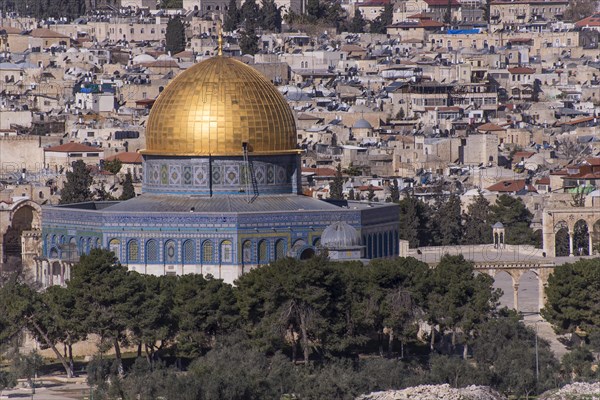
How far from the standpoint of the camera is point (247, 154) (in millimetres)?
65500

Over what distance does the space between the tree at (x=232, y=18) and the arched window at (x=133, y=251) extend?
92.4 meters

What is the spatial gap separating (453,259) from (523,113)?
6061 cm

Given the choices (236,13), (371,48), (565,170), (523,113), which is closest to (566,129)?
(523,113)

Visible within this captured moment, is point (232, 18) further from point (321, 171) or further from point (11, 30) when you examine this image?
point (321, 171)

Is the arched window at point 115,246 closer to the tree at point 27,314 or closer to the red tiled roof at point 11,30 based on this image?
the tree at point 27,314

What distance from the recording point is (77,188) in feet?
257

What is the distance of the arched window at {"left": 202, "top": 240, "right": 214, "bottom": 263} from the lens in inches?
2518

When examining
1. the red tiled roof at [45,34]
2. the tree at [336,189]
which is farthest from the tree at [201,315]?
the red tiled roof at [45,34]

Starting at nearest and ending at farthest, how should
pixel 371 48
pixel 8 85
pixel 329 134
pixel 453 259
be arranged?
pixel 453 259, pixel 329 134, pixel 8 85, pixel 371 48

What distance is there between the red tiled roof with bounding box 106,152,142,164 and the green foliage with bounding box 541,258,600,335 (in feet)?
110

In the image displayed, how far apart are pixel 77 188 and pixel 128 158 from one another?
17659 mm

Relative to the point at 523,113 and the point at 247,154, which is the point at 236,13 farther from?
the point at 247,154

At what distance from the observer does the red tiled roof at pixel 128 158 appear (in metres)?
94.9

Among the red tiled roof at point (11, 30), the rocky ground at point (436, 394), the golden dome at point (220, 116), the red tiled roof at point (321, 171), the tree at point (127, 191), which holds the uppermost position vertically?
the red tiled roof at point (11, 30)
